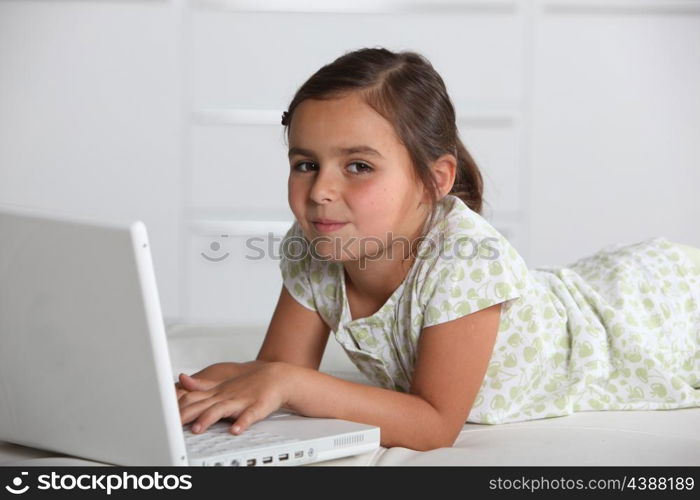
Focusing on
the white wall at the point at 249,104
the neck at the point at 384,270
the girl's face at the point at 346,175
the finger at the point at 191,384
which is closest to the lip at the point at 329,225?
the girl's face at the point at 346,175

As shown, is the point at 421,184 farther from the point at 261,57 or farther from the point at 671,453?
the point at 261,57

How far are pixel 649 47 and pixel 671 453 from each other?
7.94ft

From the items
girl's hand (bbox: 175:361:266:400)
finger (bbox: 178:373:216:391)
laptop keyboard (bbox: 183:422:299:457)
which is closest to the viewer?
laptop keyboard (bbox: 183:422:299:457)

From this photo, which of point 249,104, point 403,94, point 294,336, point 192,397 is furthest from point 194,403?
point 249,104

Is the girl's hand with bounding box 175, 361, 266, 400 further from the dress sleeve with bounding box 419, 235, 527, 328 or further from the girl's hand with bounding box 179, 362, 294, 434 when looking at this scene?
the dress sleeve with bounding box 419, 235, 527, 328

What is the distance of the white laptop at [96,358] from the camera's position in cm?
86

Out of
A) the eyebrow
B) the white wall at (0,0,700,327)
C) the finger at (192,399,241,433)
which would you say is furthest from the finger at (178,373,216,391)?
the white wall at (0,0,700,327)

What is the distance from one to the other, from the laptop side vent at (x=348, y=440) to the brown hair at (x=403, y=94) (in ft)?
1.33

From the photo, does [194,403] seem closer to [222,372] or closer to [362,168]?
[222,372]

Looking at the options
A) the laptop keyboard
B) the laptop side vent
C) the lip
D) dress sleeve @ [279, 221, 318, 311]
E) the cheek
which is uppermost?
the cheek

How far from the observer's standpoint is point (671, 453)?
1.13m

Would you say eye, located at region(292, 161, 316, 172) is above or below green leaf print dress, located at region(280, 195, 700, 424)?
above

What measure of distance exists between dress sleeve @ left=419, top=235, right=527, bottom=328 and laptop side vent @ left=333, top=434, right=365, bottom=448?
0.22 meters

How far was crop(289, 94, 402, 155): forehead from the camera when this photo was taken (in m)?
1.26
